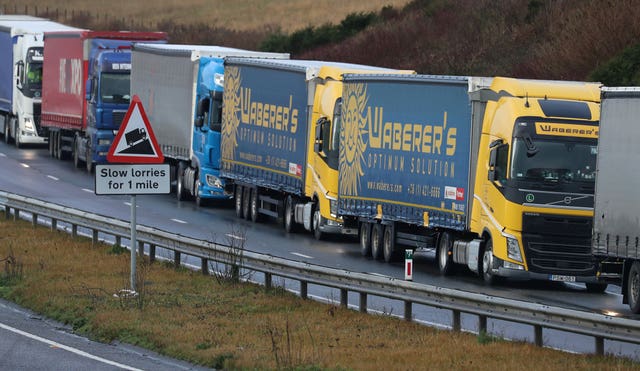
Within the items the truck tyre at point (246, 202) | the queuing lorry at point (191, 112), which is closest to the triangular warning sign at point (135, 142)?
the truck tyre at point (246, 202)

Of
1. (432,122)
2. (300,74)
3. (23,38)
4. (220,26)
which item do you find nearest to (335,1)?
(220,26)

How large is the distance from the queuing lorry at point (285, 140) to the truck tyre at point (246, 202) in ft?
0.08

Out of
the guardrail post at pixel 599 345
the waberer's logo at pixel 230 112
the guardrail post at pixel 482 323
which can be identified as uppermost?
the waberer's logo at pixel 230 112

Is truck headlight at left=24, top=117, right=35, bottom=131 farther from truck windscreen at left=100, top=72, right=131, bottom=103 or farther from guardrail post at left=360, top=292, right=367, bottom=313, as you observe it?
guardrail post at left=360, top=292, right=367, bottom=313

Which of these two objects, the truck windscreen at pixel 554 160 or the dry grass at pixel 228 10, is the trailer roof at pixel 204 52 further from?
the dry grass at pixel 228 10

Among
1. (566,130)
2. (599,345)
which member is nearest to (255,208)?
(566,130)

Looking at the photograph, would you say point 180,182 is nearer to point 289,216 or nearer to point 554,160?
point 289,216

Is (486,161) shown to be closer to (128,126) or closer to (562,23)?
(128,126)

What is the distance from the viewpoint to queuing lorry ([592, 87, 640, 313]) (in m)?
23.1

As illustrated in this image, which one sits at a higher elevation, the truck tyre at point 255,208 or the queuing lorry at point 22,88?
the queuing lorry at point 22,88

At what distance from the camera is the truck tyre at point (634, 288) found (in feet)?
75.7

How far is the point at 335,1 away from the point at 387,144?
68509 mm

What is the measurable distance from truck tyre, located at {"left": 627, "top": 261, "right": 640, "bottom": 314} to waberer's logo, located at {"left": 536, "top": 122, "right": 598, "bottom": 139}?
3.69 m

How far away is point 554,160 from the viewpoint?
2647 centimetres
